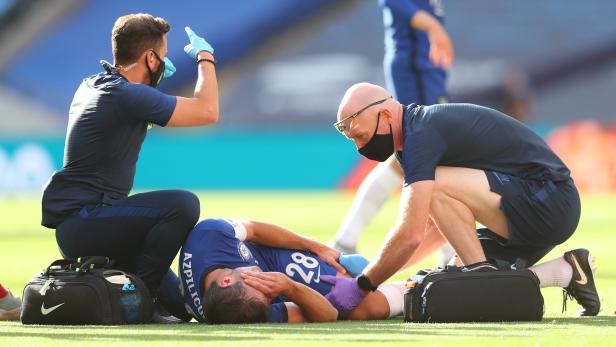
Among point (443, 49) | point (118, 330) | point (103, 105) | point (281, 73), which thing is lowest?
point (118, 330)

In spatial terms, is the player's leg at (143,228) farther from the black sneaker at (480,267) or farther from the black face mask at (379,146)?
the black sneaker at (480,267)

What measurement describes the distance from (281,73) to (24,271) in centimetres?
2012


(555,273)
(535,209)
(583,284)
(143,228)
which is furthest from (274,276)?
(583,284)

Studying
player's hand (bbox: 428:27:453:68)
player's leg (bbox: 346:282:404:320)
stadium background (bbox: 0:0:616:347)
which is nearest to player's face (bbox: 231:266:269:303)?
player's leg (bbox: 346:282:404:320)

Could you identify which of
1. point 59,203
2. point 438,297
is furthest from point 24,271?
point 438,297

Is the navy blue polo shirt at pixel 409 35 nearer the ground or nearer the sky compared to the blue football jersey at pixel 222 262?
nearer the sky

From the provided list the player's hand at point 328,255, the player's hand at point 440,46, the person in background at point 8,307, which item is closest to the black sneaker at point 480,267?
the player's hand at point 328,255

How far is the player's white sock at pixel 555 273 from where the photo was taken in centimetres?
612

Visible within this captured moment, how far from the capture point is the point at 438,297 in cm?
559

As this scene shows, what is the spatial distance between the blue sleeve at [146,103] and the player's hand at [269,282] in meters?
0.90

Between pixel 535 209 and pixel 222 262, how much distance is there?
1.53 meters

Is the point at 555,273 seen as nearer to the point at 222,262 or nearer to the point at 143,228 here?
the point at 222,262

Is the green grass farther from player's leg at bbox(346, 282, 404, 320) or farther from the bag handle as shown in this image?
the bag handle

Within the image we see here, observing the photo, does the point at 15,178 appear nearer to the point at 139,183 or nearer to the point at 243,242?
the point at 139,183
